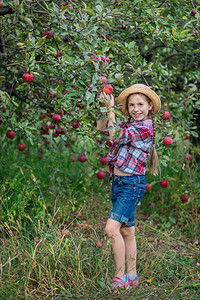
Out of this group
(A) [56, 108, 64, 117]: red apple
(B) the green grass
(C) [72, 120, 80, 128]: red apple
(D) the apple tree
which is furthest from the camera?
(A) [56, 108, 64, 117]: red apple

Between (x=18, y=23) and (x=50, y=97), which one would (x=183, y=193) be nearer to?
(x=50, y=97)

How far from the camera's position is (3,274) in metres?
2.67

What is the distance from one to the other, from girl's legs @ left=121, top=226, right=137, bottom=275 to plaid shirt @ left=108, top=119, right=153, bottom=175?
42 centimetres

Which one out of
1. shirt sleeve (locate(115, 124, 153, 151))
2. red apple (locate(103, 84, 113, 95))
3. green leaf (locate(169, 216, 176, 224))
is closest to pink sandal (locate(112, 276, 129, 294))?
shirt sleeve (locate(115, 124, 153, 151))

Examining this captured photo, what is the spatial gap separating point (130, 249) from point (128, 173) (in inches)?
21.6

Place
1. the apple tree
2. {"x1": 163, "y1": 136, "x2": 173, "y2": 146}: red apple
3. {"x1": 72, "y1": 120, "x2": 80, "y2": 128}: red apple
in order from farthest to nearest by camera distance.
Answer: {"x1": 163, "y1": 136, "x2": 173, "y2": 146}: red apple → {"x1": 72, "y1": 120, "x2": 80, "y2": 128}: red apple → the apple tree

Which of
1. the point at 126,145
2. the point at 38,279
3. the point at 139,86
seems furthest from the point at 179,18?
the point at 38,279

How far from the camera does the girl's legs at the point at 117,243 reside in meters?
2.75

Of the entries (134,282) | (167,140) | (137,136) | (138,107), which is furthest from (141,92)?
(134,282)

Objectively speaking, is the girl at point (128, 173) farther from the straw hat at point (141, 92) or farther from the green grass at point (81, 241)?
the green grass at point (81, 241)

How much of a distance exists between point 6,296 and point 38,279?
0.29 meters

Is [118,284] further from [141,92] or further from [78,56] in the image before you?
[78,56]

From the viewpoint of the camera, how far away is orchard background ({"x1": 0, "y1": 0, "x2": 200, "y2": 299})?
2.74 metres

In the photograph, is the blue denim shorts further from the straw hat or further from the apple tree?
the straw hat
